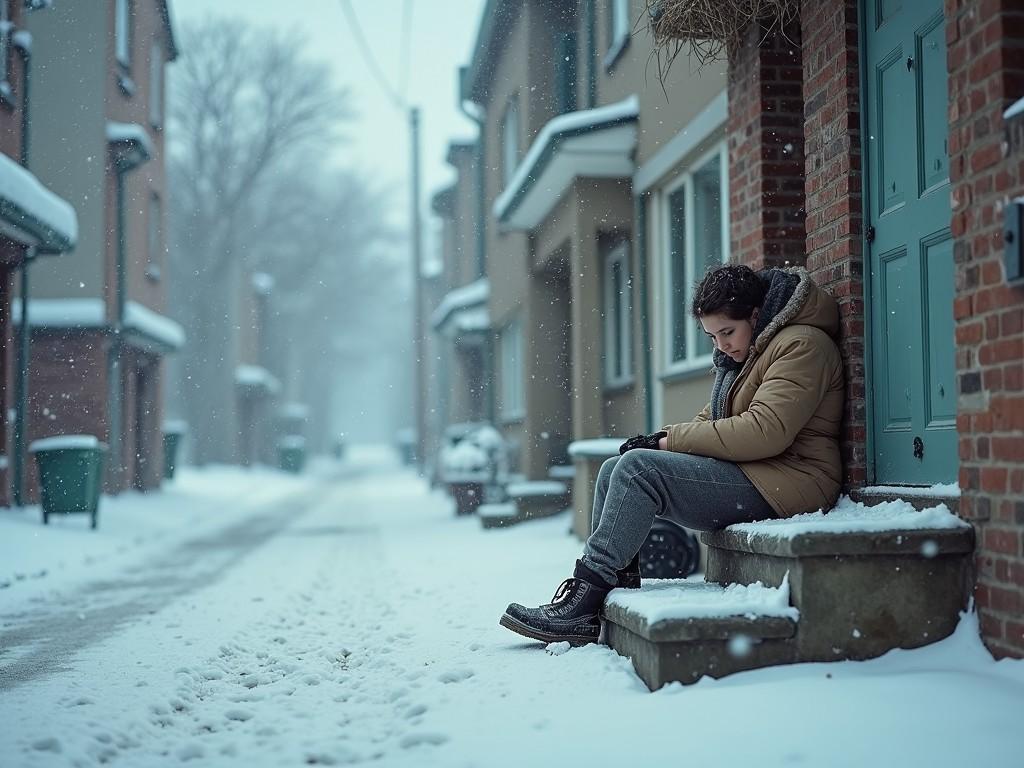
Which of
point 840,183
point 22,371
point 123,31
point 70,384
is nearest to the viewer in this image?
point 840,183

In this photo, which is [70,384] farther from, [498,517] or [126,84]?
[498,517]

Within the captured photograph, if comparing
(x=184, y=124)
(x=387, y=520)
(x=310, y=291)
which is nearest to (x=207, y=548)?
(x=387, y=520)

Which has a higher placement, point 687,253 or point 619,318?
point 687,253

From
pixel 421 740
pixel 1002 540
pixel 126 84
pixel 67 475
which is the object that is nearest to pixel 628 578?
pixel 421 740

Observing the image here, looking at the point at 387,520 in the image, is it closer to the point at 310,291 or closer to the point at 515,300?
the point at 515,300

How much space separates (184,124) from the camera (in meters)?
31.7

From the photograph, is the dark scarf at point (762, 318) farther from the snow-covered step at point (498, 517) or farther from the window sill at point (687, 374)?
the snow-covered step at point (498, 517)

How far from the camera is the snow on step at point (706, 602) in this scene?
324cm

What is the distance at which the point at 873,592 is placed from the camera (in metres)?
3.29

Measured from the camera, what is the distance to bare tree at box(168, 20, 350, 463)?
29.8 metres

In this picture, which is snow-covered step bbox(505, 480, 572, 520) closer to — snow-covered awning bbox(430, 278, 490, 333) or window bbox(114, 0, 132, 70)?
snow-covered awning bbox(430, 278, 490, 333)

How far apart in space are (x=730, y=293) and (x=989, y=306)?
991 mm

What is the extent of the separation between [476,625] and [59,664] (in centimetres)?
183

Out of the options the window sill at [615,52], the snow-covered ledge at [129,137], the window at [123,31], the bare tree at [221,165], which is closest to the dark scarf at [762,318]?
the window sill at [615,52]
